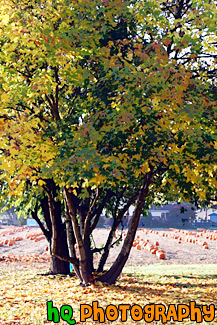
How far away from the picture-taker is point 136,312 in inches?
365

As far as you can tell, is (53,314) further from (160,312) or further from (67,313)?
(160,312)

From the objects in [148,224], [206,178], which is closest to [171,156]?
[206,178]

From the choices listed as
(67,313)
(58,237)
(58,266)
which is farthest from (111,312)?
(58,266)

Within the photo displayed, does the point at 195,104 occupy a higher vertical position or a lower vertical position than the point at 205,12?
lower

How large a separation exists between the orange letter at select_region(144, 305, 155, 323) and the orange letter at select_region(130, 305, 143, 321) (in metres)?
0.10

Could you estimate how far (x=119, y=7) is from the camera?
9.96m

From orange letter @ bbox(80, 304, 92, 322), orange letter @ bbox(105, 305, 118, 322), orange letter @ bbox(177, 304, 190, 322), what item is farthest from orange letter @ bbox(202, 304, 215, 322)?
orange letter @ bbox(80, 304, 92, 322)

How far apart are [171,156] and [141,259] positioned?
14954 mm

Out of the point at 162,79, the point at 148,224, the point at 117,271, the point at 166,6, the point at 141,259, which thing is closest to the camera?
the point at 162,79

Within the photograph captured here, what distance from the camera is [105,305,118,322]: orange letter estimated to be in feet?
29.9

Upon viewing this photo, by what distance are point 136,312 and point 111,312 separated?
0.54 meters

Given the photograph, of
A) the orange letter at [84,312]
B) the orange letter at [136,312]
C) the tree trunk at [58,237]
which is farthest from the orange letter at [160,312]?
the tree trunk at [58,237]

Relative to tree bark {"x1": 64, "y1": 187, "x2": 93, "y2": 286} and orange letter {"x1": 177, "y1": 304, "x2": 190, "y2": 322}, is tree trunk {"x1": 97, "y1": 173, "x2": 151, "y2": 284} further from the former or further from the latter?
orange letter {"x1": 177, "y1": 304, "x2": 190, "y2": 322}

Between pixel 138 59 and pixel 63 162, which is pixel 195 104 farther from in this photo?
pixel 63 162
